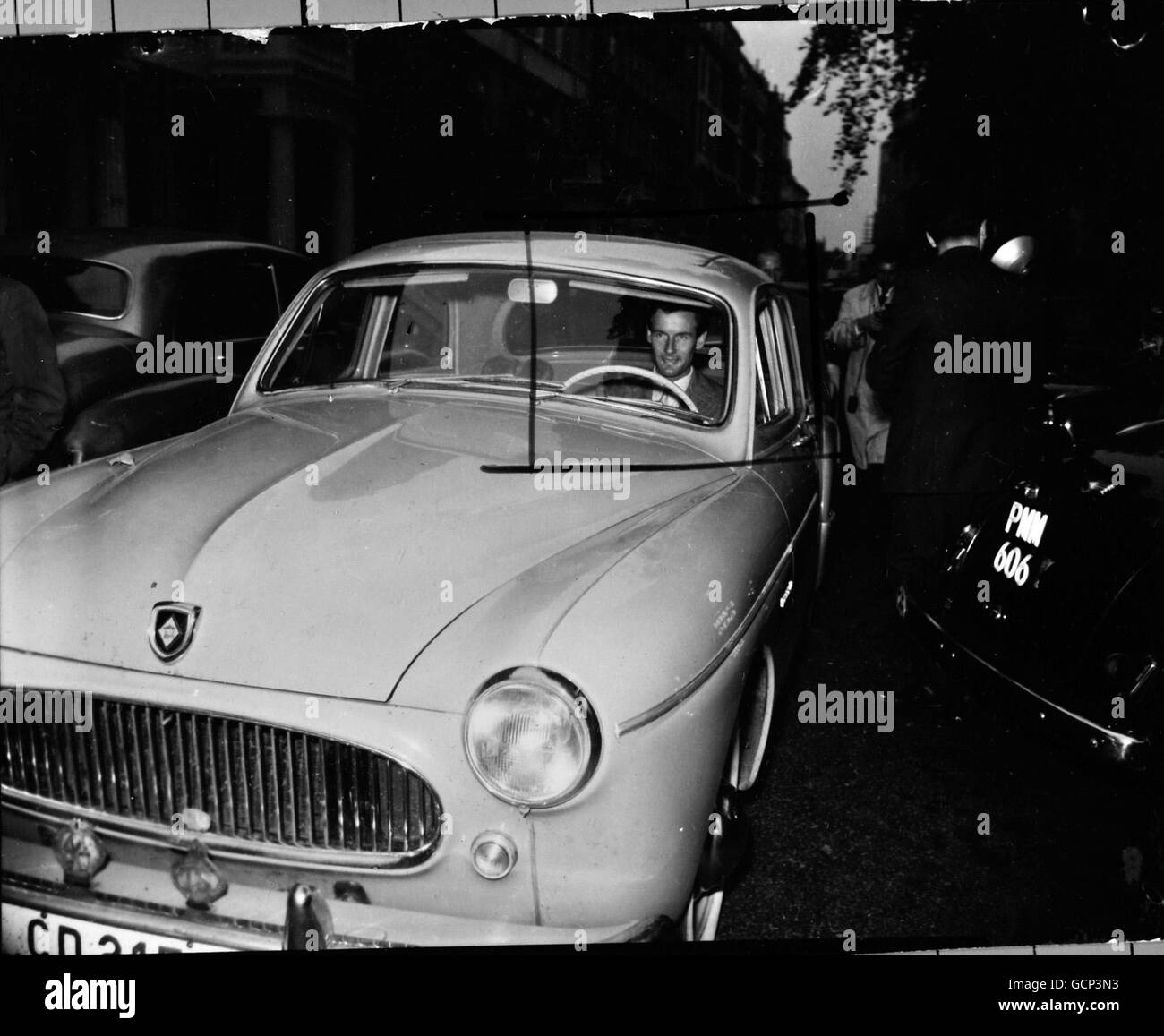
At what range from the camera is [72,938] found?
5.51 ft

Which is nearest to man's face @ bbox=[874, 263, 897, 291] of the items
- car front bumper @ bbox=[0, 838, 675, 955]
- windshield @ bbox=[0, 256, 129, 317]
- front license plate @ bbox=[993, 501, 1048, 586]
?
front license plate @ bbox=[993, 501, 1048, 586]

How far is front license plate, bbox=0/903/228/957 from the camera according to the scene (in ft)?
5.39

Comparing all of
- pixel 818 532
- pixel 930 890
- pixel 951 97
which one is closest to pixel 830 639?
pixel 818 532

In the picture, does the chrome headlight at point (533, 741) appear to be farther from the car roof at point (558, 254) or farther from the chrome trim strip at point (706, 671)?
the car roof at point (558, 254)

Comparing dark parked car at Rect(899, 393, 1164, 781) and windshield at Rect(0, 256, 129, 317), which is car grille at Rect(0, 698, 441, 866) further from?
dark parked car at Rect(899, 393, 1164, 781)

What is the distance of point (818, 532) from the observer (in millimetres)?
3352

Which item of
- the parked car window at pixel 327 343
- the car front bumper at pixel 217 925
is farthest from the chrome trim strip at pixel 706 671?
the parked car window at pixel 327 343

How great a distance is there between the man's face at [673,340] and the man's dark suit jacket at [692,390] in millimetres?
62

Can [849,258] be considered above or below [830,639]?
above

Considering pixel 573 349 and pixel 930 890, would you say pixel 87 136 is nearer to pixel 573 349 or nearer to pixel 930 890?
pixel 573 349

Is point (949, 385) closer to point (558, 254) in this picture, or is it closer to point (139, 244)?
point (558, 254)

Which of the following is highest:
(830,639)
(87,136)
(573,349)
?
(87,136)

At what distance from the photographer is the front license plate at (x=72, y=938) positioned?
1.64m

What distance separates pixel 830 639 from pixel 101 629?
2.73 meters
